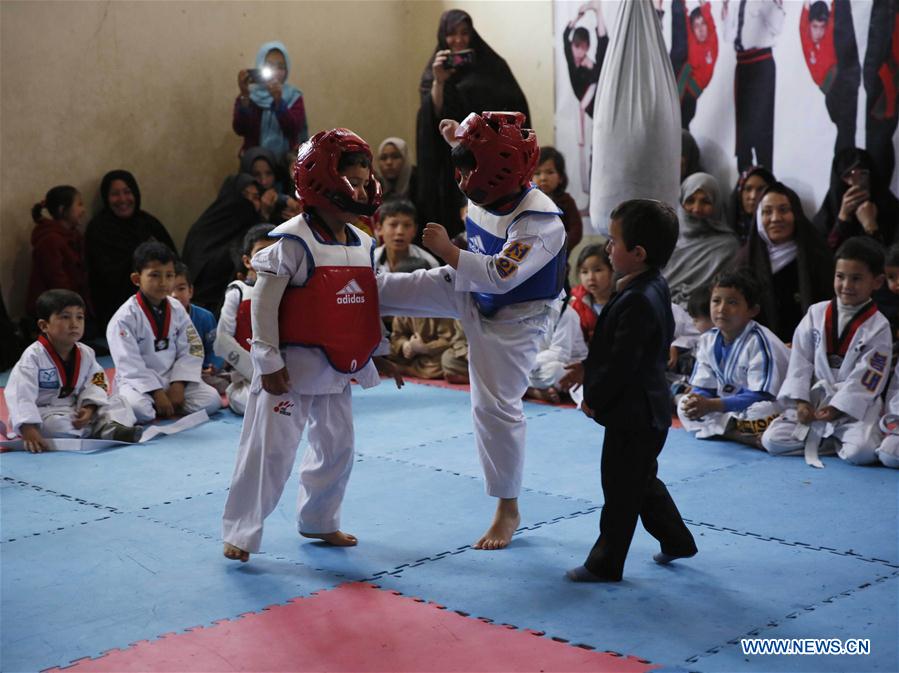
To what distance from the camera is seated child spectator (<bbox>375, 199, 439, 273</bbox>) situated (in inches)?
287

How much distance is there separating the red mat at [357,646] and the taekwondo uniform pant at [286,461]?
473mm

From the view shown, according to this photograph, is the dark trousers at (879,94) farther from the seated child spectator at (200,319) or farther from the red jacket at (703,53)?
the seated child spectator at (200,319)

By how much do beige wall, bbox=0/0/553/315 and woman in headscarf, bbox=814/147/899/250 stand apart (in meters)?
3.17

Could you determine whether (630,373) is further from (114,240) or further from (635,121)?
(114,240)

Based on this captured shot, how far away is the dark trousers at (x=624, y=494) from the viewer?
3379 mm

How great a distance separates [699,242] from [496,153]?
4028 millimetres

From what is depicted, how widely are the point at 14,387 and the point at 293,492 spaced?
5.68 feet

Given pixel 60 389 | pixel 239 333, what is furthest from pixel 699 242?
pixel 60 389

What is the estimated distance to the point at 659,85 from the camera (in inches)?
248

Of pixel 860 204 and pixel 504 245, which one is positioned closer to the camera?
pixel 504 245

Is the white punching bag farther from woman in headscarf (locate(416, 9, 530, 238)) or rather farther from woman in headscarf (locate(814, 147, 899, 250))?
woman in headscarf (locate(416, 9, 530, 238))

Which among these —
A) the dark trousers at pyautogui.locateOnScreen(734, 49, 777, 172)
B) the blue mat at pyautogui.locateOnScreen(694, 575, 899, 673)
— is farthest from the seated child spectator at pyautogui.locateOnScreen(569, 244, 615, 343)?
the blue mat at pyautogui.locateOnScreen(694, 575, 899, 673)

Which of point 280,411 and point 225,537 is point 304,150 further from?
point 225,537

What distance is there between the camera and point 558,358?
21.3 ft
